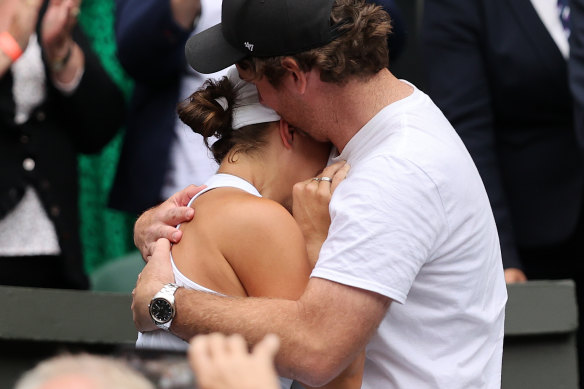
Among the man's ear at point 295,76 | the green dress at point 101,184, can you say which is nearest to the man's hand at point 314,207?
the man's ear at point 295,76

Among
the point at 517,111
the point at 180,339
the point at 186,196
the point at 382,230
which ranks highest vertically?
the point at 382,230

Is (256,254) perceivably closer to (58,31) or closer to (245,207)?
(245,207)

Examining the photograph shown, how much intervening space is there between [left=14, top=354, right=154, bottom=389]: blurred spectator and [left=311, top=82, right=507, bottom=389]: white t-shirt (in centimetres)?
74

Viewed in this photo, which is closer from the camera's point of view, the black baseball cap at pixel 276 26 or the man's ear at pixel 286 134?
the black baseball cap at pixel 276 26

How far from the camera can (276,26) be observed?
248 cm

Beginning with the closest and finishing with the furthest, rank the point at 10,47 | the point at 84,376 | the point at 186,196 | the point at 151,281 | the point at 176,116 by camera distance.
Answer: the point at 84,376, the point at 151,281, the point at 186,196, the point at 10,47, the point at 176,116

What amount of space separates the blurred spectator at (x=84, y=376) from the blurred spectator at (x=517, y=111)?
92.1 inches

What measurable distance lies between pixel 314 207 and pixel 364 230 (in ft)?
0.75

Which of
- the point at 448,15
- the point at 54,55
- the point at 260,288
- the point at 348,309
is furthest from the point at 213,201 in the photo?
the point at 448,15

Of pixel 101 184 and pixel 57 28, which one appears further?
pixel 101 184

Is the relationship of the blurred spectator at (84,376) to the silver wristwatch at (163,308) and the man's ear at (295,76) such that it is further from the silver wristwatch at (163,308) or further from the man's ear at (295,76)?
the man's ear at (295,76)

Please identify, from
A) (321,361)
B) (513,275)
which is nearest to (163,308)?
(321,361)

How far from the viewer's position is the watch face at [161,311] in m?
2.46

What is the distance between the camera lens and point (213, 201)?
8.46 feet
